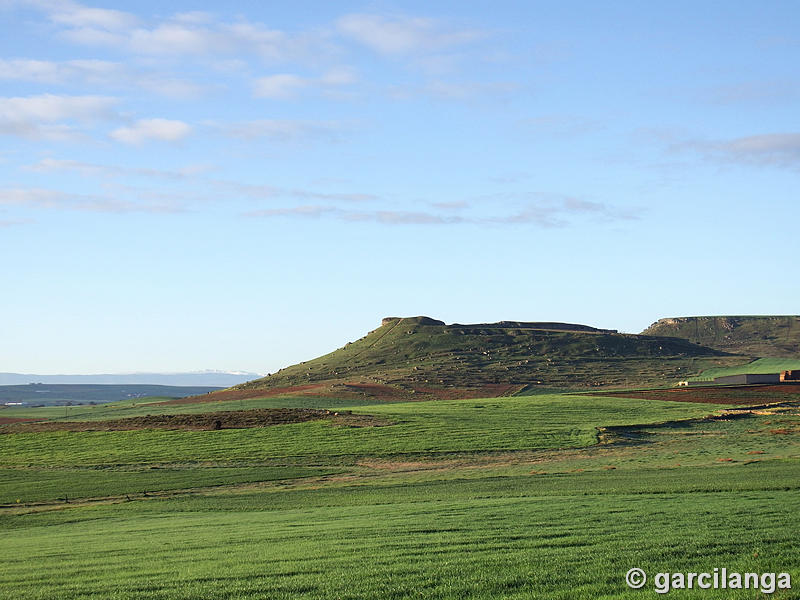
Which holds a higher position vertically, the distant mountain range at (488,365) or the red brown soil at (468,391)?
the distant mountain range at (488,365)

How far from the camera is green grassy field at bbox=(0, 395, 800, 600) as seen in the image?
55.5 feet

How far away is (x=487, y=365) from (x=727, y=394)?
6973cm

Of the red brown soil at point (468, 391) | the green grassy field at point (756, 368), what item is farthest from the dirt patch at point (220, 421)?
the green grassy field at point (756, 368)

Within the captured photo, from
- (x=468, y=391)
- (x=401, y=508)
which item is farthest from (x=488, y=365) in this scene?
(x=401, y=508)

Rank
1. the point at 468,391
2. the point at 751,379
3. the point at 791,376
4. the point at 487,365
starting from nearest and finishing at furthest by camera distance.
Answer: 1. the point at 791,376
2. the point at 751,379
3. the point at 468,391
4. the point at 487,365

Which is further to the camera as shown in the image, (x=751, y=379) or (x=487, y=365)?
(x=487, y=365)

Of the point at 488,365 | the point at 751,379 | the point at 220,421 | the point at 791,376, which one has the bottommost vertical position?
the point at 220,421

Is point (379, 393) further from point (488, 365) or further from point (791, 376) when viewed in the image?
point (791, 376)

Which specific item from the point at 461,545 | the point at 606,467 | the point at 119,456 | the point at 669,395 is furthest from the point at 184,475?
the point at 669,395

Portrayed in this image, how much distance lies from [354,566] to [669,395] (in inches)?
3599

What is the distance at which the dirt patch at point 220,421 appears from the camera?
80500 mm

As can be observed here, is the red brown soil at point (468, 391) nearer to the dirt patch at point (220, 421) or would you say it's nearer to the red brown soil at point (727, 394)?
the red brown soil at point (727, 394)

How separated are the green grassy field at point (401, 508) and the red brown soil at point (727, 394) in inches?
574

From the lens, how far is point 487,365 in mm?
165625
